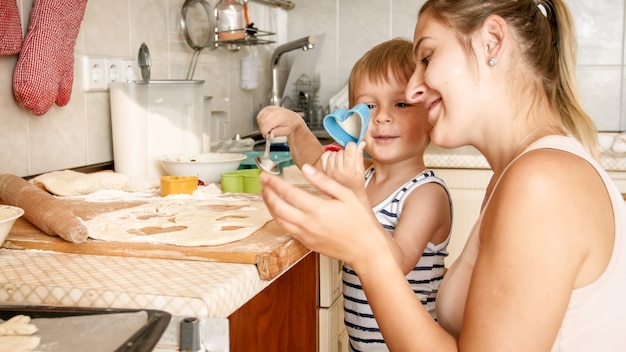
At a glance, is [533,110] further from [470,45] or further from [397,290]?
[397,290]

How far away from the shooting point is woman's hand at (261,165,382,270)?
0.68 m

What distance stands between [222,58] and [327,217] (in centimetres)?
170

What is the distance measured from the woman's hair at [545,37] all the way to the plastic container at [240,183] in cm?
65

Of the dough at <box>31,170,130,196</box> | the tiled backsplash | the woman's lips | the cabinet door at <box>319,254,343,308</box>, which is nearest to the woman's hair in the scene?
the woman's lips

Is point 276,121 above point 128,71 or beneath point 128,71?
beneath

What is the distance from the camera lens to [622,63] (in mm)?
2543

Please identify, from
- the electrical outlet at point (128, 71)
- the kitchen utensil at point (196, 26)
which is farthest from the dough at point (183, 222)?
the kitchen utensil at point (196, 26)

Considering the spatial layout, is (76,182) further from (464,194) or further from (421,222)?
(464,194)

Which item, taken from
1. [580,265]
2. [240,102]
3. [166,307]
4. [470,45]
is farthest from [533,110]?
[240,102]

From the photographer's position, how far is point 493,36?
0.82 m

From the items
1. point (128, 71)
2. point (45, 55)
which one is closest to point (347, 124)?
point (45, 55)

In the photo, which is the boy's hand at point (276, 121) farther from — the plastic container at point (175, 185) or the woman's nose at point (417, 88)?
the woman's nose at point (417, 88)

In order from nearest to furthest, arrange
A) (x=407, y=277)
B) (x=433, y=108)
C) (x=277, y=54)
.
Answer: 1. (x=433, y=108)
2. (x=407, y=277)
3. (x=277, y=54)

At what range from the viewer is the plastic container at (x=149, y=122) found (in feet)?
5.05
